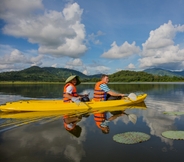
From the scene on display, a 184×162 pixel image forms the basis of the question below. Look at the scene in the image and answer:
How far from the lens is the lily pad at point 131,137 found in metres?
6.10

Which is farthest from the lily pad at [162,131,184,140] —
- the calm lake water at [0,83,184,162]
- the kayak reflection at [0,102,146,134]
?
the kayak reflection at [0,102,146,134]

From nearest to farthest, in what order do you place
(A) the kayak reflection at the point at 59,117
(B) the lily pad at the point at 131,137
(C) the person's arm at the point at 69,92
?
(B) the lily pad at the point at 131,137 → (A) the kayak reflection at the point at 59,117 → (C) the person's arm at the point at 69,92

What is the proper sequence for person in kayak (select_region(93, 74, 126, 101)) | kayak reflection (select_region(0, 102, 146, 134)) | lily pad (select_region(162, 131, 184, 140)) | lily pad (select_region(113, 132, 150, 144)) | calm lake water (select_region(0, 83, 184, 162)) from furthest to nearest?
person in kayak (select_region(93, 74, 126, 101)) < kayak reflection (select_region(0, 102, 146, 134)) < lily pad (select_region(162, 131, 184, 140)) < lily pad (select_region(113, 132, 150, 144)) < calm lake water (select_region(0, 83, 184, 162))

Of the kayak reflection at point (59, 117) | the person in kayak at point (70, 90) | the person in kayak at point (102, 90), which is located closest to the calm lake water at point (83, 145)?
the kayak reflection at point (59, 117)

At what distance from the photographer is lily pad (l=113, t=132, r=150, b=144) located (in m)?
6.10

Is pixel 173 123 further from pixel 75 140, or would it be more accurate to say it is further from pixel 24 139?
pixel 24 139

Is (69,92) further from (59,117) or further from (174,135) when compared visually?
(174,135)

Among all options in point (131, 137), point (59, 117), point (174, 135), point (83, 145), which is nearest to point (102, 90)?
point (59, 117)

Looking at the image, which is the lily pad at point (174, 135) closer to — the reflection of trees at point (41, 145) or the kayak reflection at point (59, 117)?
the kayak reflection at point (59, 117)

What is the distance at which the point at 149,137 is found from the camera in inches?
254

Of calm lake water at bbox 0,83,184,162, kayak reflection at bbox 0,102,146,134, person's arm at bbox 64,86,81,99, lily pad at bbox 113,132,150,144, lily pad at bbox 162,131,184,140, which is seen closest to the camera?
calm lake water at bbox 0,83,184,162

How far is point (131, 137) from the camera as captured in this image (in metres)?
6.43

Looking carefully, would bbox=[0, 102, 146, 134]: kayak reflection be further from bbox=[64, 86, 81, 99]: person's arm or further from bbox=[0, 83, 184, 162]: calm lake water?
bbox=[64, 86, 81, 99]: person's arm

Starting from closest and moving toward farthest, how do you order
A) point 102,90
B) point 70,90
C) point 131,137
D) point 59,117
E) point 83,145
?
1. point 83,145
2. point 131,137
3. point 59,117
4. point 70,90
5. point 102,90
